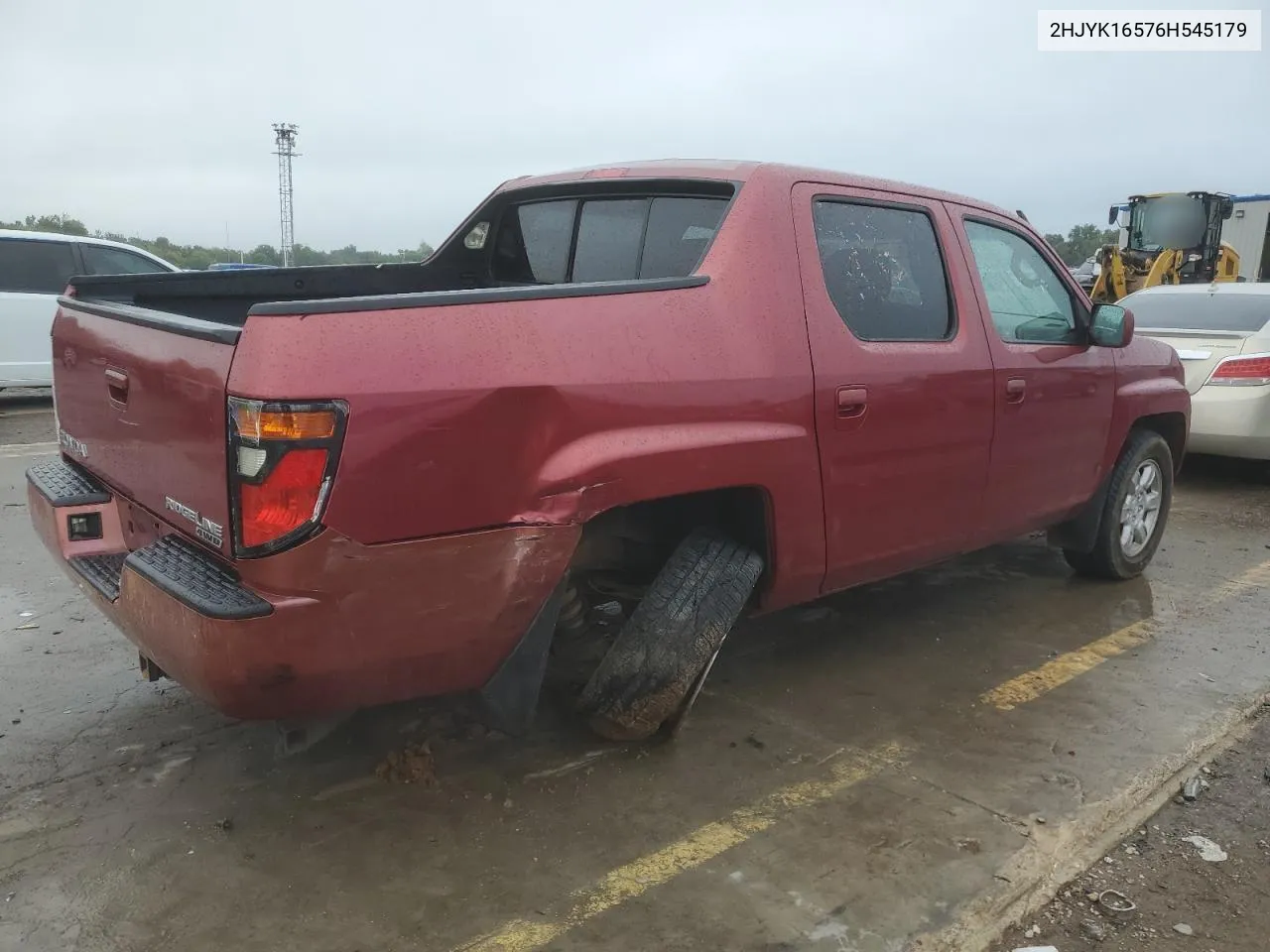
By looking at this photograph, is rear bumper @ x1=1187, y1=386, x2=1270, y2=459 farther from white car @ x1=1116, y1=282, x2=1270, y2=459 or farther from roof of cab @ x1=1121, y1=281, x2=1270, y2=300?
roof of cab @ x1=1121, y1=281, x2=1270, y2=300

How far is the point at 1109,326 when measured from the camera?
172 inches

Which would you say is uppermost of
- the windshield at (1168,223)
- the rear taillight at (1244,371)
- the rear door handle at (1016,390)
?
the windshield at (1168,223)

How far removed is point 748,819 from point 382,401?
1.58 m

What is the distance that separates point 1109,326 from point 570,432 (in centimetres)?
293

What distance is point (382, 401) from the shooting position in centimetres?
227

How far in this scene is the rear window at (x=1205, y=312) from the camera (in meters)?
7.47

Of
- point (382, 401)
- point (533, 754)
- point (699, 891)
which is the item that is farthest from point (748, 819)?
point (382, 401)

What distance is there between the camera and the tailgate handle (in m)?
2.80

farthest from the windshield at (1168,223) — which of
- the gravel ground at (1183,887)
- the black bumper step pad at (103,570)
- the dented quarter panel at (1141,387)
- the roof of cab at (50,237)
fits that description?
the black bumper step pad at (103,570)

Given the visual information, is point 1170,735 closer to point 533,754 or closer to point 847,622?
point 847,622

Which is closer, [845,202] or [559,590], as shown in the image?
[559,590]

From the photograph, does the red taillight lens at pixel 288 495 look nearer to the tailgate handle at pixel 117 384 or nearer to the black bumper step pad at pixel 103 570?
the black bumper step pad at pixel 103 570

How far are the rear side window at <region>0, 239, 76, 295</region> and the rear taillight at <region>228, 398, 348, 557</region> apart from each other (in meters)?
9.90

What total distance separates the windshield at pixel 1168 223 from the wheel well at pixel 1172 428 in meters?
15.2
